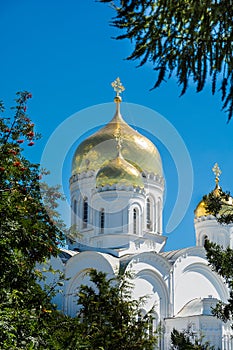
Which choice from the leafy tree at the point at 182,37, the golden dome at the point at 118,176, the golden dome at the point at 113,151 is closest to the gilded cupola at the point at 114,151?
the golden dome at the point at 113,151

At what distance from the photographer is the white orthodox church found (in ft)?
74.6

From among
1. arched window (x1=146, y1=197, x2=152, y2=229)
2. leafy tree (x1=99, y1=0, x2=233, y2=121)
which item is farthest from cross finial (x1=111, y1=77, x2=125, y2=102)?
leafy tree (x1=99, y1=0, x2=233, y2=121)

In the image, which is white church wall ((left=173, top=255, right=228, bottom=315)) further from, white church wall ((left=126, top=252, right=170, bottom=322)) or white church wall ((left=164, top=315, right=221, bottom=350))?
white church wall ((left=164, top=315, right=221, bottom=350))

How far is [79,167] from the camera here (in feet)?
94.6

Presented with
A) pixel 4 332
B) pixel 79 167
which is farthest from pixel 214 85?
pixel 79 167

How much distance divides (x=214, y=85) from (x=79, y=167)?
2468 cm

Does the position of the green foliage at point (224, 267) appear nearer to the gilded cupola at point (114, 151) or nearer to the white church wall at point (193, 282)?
the white church wall at point (193, 282)

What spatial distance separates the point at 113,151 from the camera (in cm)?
2811

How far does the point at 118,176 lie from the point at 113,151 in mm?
3738

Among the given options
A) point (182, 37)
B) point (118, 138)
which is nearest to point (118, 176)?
point (118, 138)

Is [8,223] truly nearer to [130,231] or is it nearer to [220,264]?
[220,264]

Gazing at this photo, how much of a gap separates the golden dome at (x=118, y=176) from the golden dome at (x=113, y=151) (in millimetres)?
2838

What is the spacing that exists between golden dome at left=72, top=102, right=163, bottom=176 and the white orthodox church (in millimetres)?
47

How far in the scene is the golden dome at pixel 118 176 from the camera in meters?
24.6
